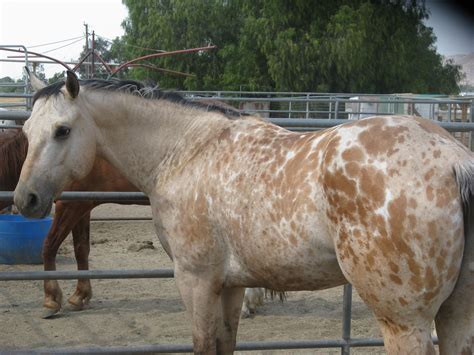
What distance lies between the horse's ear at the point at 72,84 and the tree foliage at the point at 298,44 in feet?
71.2

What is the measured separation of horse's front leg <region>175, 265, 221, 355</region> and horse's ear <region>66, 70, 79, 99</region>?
0.88m

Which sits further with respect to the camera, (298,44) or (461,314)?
(298,44)

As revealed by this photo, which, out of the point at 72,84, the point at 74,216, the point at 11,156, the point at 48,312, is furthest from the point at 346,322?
the point at 11,156

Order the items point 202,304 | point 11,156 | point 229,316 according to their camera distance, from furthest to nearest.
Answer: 1. point 11,156
2. point 229,316
3. point 202,304

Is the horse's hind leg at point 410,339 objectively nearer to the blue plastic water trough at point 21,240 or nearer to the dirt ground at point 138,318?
the dirt ground at point 138,318

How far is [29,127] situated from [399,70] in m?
23.3

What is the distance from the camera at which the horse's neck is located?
9.36ft

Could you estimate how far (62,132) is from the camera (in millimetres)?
2686

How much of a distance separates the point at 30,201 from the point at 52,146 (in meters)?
0.26

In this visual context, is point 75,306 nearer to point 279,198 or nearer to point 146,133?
point 146,133

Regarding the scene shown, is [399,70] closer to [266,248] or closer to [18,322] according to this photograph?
[18,322]

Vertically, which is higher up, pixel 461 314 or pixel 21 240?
pixel 461 314

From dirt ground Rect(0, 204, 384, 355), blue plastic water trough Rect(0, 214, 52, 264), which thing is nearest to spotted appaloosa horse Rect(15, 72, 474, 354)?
dirt ground Rect(0, 204, 384, 355)

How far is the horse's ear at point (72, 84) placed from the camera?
8.58ft
